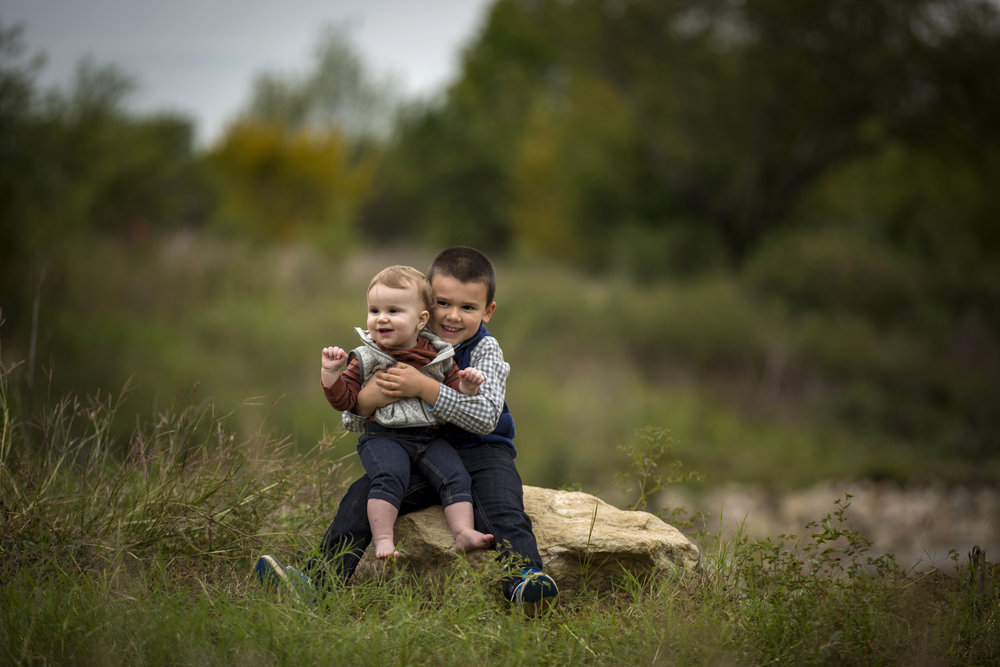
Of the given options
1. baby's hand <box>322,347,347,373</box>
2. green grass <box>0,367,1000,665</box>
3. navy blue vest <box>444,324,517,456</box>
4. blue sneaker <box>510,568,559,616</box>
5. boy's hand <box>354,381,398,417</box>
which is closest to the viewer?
green grass <box>0,367,1000,665</box>

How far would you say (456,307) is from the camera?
405 cm

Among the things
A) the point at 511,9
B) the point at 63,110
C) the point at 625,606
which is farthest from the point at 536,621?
the point at 511,9

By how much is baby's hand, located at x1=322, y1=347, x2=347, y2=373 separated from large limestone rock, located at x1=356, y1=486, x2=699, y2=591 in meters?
0.81

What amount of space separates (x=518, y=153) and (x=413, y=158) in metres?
7.57

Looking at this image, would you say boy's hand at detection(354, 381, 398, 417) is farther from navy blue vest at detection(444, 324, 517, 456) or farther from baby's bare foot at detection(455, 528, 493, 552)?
baby's bare foot at detection(455, 528, 493, 552)

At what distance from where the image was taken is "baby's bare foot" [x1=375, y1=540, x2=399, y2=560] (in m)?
3.67

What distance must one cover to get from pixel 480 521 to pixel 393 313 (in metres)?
0.99

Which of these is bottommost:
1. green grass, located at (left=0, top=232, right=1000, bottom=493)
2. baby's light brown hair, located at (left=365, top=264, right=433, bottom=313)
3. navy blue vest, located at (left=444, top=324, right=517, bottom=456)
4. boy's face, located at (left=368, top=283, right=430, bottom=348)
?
green grass, located at (left=0, top=232, right=1000, bottom=493)

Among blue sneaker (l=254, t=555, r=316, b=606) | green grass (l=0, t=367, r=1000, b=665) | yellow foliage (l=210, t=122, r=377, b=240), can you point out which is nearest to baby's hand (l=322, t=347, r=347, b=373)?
green grass (l=0, t=367, r=1000, b=665)

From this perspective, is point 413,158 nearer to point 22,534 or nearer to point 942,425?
point 942,425

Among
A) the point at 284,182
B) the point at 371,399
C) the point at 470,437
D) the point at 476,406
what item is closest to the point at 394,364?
the point at 371,399

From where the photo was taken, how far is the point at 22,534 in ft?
12.6

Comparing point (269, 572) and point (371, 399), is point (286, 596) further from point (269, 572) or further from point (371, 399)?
point (371, 399)

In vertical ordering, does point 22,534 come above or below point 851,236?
below
